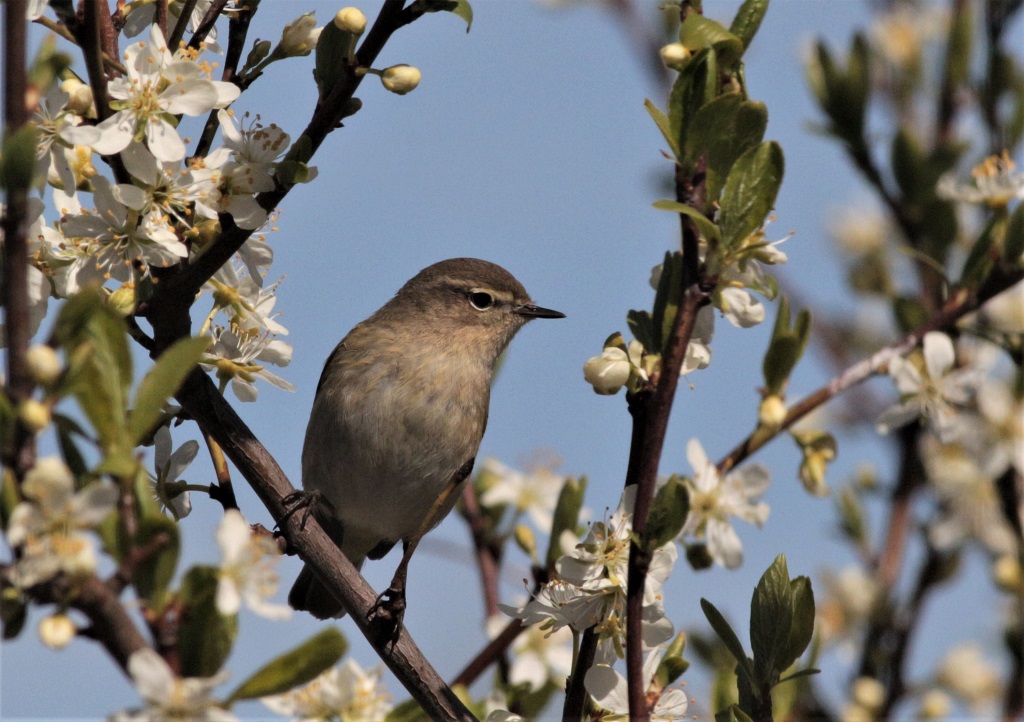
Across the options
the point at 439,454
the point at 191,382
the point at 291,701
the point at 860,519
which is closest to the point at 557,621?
the point at 291,701

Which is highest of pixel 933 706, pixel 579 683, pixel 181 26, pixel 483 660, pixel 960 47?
pixel 960 47

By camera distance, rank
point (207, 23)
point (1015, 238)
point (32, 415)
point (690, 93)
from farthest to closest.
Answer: point (1015, 238), point (207, 23), point (690, 93), point (32, 415)

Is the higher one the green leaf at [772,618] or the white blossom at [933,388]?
the white blossom at [933,388]

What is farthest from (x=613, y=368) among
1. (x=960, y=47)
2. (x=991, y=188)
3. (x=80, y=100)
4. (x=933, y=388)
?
(x=960, y=47)

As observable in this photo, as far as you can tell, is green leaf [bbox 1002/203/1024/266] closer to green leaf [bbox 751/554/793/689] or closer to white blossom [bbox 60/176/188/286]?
green leaf [bbox 751/554/793/689]

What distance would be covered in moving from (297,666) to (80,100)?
1.36 m

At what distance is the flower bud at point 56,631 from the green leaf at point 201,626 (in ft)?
0.60

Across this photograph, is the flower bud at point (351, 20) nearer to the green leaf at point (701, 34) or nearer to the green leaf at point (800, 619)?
the green leaf at point (701, 34)

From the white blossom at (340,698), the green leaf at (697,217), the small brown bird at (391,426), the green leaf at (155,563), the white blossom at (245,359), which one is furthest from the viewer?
the small brown bird at (391,426)

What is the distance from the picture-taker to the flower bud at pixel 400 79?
103 inches

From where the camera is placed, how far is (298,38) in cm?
289

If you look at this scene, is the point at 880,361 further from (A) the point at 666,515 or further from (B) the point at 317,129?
(B) the point at 317,129

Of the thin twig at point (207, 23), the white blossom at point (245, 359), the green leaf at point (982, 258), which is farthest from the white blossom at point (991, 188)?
the thin twig at point (207, 23)

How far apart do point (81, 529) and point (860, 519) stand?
13.2ft
